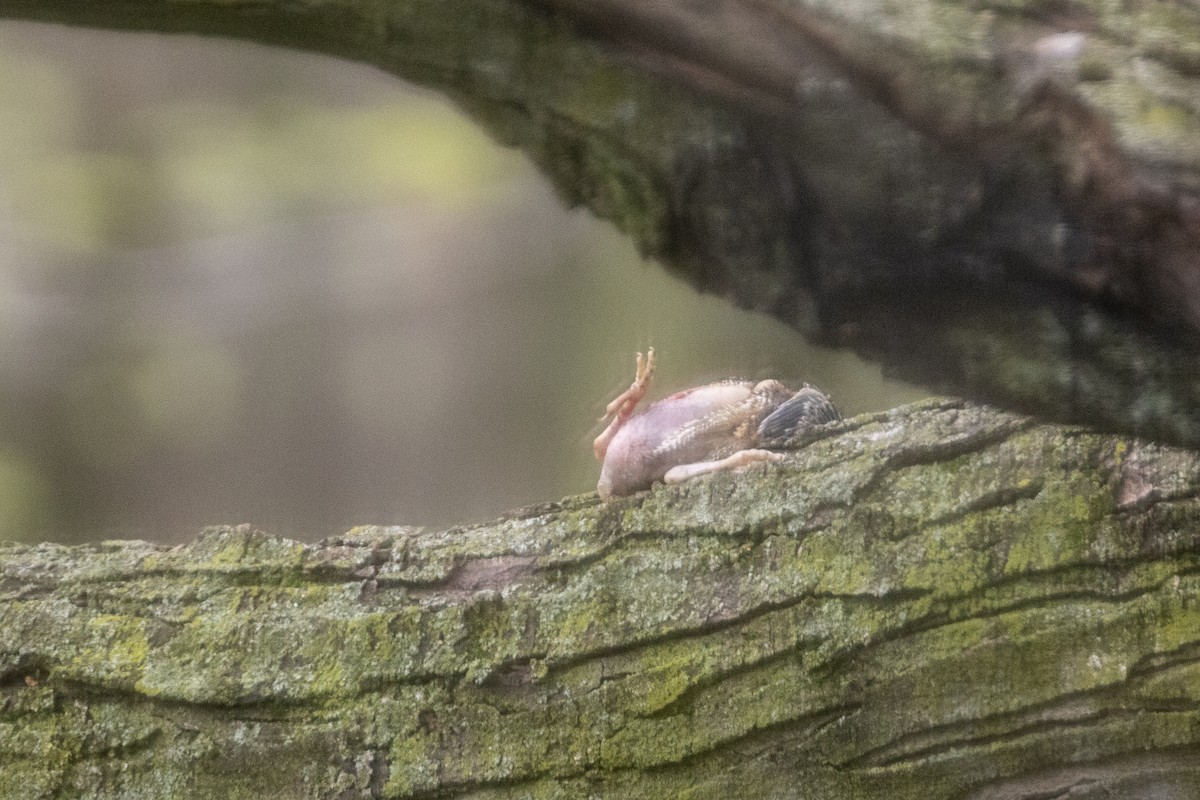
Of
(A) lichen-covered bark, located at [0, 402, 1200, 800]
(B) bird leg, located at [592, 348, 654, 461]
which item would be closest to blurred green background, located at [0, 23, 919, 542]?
(B) bird leg, located at [592, 348, 654, 461]

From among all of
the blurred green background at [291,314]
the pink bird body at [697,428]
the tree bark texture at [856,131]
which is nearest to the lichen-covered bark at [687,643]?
the pink bird body at [697,428]

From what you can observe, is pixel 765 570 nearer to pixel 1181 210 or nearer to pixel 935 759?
pixel 935 759

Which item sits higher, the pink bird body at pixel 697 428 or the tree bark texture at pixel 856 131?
the pink bird body at pixel 697 428

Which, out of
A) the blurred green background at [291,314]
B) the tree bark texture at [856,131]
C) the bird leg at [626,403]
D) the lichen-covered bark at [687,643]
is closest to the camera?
the tree bark texture at [856,131]

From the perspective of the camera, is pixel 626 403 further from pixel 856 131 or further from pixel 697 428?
pixel 856 131

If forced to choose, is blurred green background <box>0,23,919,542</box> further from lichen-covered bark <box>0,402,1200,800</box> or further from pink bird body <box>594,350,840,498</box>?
lichen-covered bark <box>0,402,1200,800</box>

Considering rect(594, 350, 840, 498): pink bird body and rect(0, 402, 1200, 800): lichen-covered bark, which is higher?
rect(594, 350, 840, 498): pink bird body

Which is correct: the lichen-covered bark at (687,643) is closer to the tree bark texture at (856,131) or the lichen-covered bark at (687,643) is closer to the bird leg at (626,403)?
the bird leg at (626,403)
